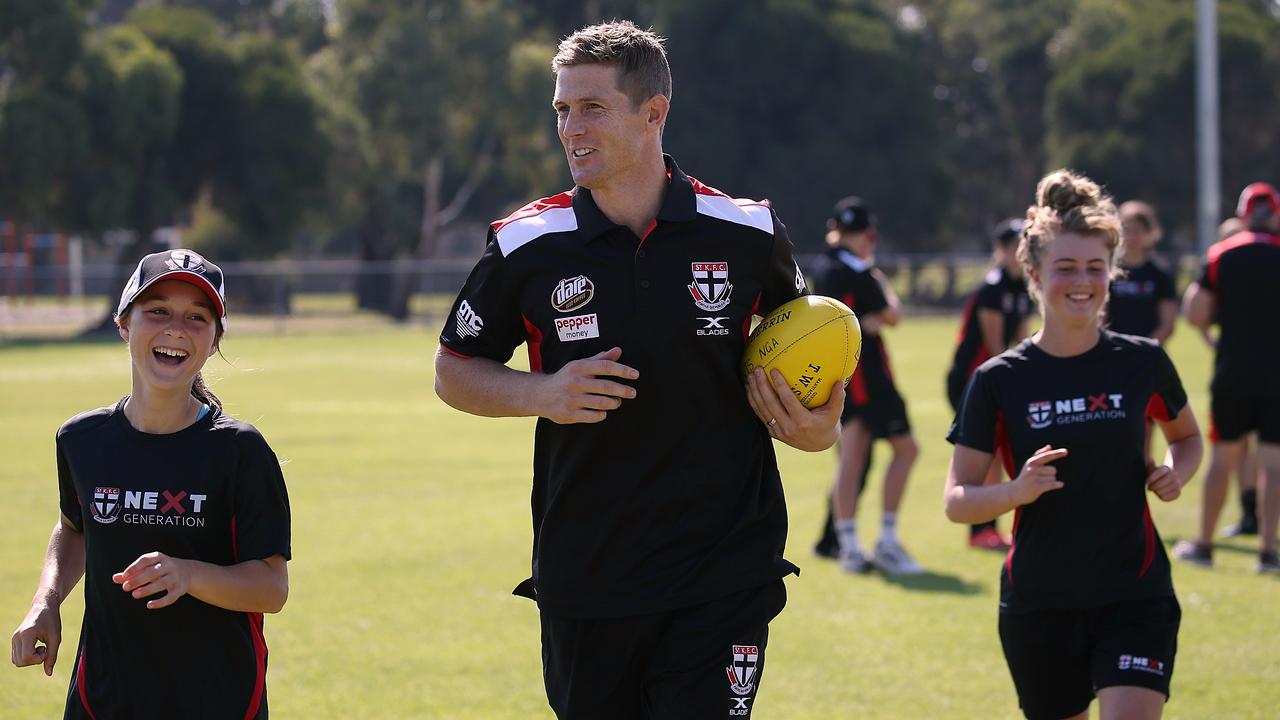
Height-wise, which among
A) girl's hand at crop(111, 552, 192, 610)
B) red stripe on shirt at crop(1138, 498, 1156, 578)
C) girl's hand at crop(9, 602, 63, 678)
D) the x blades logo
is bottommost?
girl's hand at crop(9, 602, 63, 678)

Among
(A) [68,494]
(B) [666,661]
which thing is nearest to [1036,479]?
A: (B) [666,661]

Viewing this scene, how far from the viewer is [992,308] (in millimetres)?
10445

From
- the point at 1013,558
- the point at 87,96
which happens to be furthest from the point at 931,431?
the point at 87,96

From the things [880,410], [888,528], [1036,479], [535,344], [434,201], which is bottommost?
[434,201]

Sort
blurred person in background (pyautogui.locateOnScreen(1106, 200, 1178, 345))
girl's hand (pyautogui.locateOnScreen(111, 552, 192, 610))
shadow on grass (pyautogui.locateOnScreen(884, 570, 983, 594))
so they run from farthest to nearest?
1. blurred person in background (pyautogui.locateOnScreen(1106, 200, 1178, 345))
2. shadow on grass (pyautogui.locateOnScreen(884, 570, 983, 594))
3. girl's hand (pyautogui.locateOnScreen(111, 552, 192, 610))

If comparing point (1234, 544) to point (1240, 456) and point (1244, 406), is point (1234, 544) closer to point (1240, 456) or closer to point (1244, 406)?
point (1240, 456)

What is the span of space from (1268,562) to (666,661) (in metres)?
6.93

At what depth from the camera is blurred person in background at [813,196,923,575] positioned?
32.1 feet

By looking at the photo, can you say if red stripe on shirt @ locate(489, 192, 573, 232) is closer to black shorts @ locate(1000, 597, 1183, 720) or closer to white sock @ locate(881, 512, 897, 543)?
black shorts @ locate(1000, 597, 1183, 720)

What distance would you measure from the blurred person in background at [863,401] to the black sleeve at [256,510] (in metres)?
6.36

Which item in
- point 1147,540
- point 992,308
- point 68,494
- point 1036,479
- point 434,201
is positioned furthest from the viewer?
point 434,201

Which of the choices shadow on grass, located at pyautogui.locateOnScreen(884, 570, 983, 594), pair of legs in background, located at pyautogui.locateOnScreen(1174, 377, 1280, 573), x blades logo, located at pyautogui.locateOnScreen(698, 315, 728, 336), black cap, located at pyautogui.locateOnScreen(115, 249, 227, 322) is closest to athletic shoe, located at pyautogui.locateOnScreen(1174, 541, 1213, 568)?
pair of legs in background, located at pyautogui.locateOnScreen(1174, 377, 1280, 573)

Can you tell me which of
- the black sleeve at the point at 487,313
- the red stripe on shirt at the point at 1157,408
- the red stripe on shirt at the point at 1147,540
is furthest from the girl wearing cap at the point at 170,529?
the red stripe on shirt at the point at 1157,408

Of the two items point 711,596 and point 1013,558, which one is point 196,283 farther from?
point 1013,558
